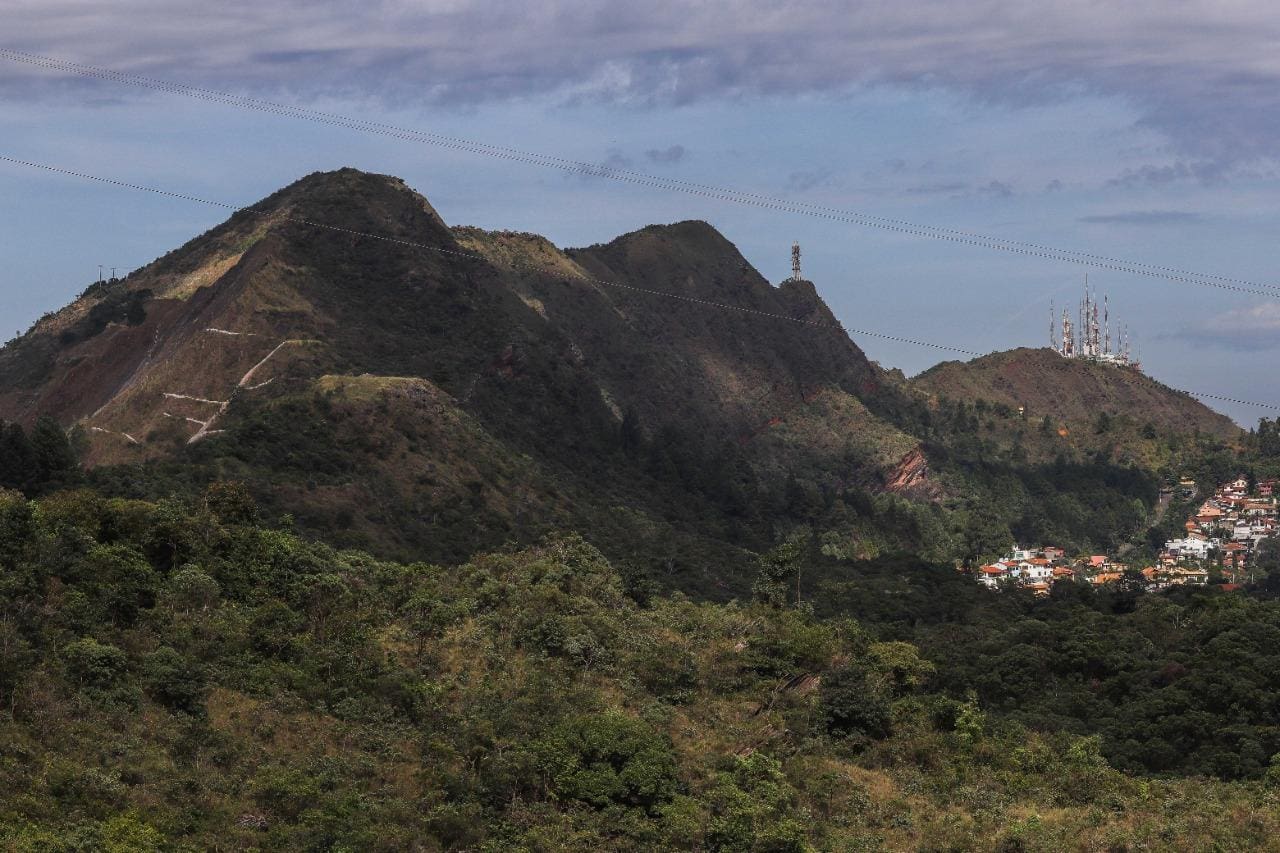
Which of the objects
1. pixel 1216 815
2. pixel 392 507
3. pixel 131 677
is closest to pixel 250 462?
pixel 392 507

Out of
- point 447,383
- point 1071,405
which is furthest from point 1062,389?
point 447,383

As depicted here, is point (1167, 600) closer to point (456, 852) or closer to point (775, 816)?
point (775, 816)

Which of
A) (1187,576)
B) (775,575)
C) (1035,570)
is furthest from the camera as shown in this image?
(1035,570)

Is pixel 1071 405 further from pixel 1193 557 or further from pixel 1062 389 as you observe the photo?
pixel 1193 557

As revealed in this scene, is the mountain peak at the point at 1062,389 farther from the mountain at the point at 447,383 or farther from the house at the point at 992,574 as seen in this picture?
the house at the point at 992,574

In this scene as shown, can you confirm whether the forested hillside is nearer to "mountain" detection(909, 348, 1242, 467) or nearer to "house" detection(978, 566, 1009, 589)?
"mountain" detection(909, 348, 1242, 467)

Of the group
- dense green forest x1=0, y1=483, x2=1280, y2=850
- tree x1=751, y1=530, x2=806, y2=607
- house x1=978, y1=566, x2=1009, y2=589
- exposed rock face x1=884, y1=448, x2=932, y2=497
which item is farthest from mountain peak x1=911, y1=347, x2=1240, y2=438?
dense green forest x1=0, y1=483, x2=1280, y2=850
